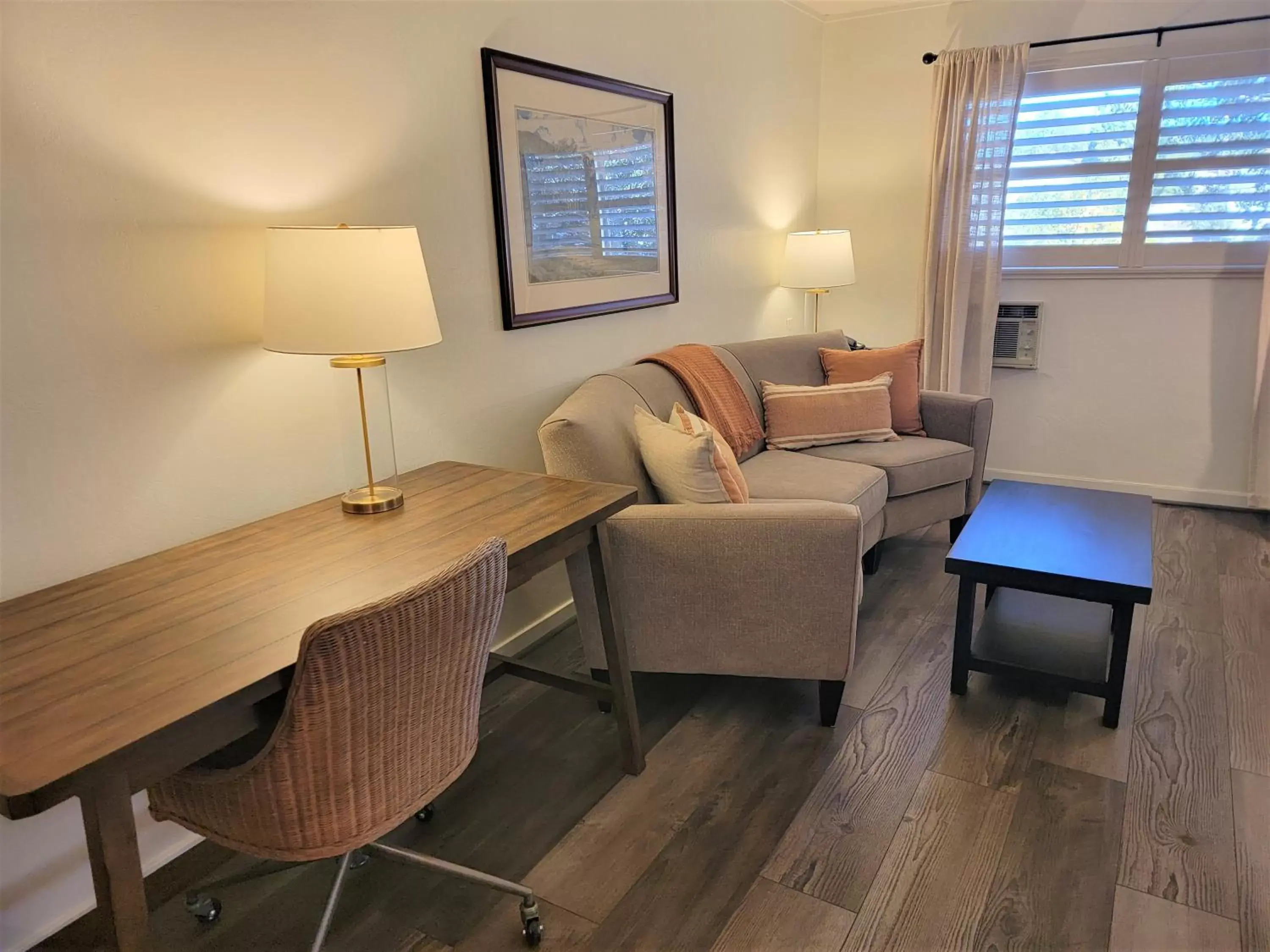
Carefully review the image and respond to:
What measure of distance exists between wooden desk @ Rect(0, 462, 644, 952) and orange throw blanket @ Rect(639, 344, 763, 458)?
1.06 metres

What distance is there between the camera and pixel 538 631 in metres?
2.85

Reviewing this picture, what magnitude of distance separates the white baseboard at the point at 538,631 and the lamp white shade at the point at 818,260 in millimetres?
1982

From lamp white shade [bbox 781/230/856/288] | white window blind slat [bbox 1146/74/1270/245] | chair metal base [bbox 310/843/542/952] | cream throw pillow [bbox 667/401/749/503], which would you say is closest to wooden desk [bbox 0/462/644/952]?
cream throw pillow [bbox 667/401/749/503]

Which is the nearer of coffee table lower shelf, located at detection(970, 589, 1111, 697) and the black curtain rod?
coffee table lower shelf, located at detection(970, 589, 1111, 697)

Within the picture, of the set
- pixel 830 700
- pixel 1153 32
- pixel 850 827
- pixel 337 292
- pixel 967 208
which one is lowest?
pixel 850 827

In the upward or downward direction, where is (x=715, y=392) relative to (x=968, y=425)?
upward

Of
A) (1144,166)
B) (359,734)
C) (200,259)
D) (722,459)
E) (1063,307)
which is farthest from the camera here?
(1063,307)

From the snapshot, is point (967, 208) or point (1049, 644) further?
point (967, 208)

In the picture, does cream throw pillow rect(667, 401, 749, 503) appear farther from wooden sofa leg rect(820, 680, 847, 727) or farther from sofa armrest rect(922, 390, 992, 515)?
sofa armrest rect(922, 390, 992, 515)

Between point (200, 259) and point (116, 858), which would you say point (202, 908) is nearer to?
point (116, 858)

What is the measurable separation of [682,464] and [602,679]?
0.68 metres

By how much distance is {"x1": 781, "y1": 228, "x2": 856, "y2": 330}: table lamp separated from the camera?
13.1 feet

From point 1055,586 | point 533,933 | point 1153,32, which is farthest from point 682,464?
point 1153,32

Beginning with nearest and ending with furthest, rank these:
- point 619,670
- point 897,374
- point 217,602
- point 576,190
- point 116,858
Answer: point 116,858 < point 217,602 < point 619,670 < point 576,190 < point 897,374
